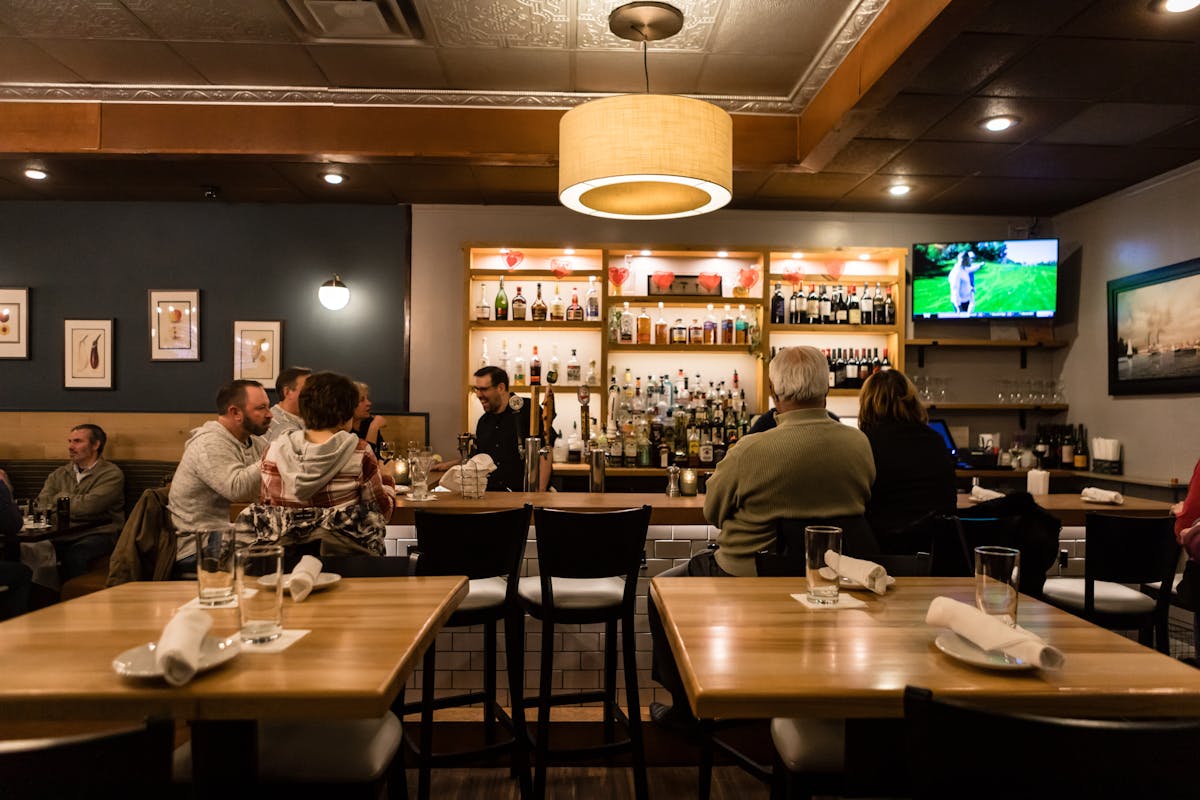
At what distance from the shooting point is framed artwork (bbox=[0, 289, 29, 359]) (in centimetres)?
618

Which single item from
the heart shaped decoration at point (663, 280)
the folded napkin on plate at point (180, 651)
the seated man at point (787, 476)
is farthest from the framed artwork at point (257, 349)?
the folded napkin on plate at point (180, 651)

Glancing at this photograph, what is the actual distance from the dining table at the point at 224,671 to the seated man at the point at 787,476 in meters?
1.07

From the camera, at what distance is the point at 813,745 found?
1580 millimetres

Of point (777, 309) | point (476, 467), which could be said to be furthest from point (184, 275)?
point (777, 309)

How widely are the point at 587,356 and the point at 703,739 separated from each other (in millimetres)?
4004

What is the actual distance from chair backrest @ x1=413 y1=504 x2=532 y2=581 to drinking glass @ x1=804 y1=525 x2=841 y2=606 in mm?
1127

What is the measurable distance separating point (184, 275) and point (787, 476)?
5.52 meters

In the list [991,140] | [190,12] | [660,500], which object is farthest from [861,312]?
[190,12]

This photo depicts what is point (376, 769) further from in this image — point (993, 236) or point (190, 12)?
point (993, 236)

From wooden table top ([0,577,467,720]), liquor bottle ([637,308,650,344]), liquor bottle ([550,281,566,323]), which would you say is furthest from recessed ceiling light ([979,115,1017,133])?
wooden table top ([0,577,467,720])

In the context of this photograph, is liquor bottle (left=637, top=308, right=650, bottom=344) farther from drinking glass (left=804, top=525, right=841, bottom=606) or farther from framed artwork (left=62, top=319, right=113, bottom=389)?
drinking glass (left=804, top=525, right=841, bottom=606)

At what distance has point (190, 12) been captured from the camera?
371 cm

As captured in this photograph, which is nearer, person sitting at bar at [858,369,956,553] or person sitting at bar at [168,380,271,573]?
person sitting at bar at [858,369,956,553]

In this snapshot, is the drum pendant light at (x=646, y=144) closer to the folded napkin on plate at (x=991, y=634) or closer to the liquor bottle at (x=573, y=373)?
the folded napkin on plate at (x=991, y=634)
